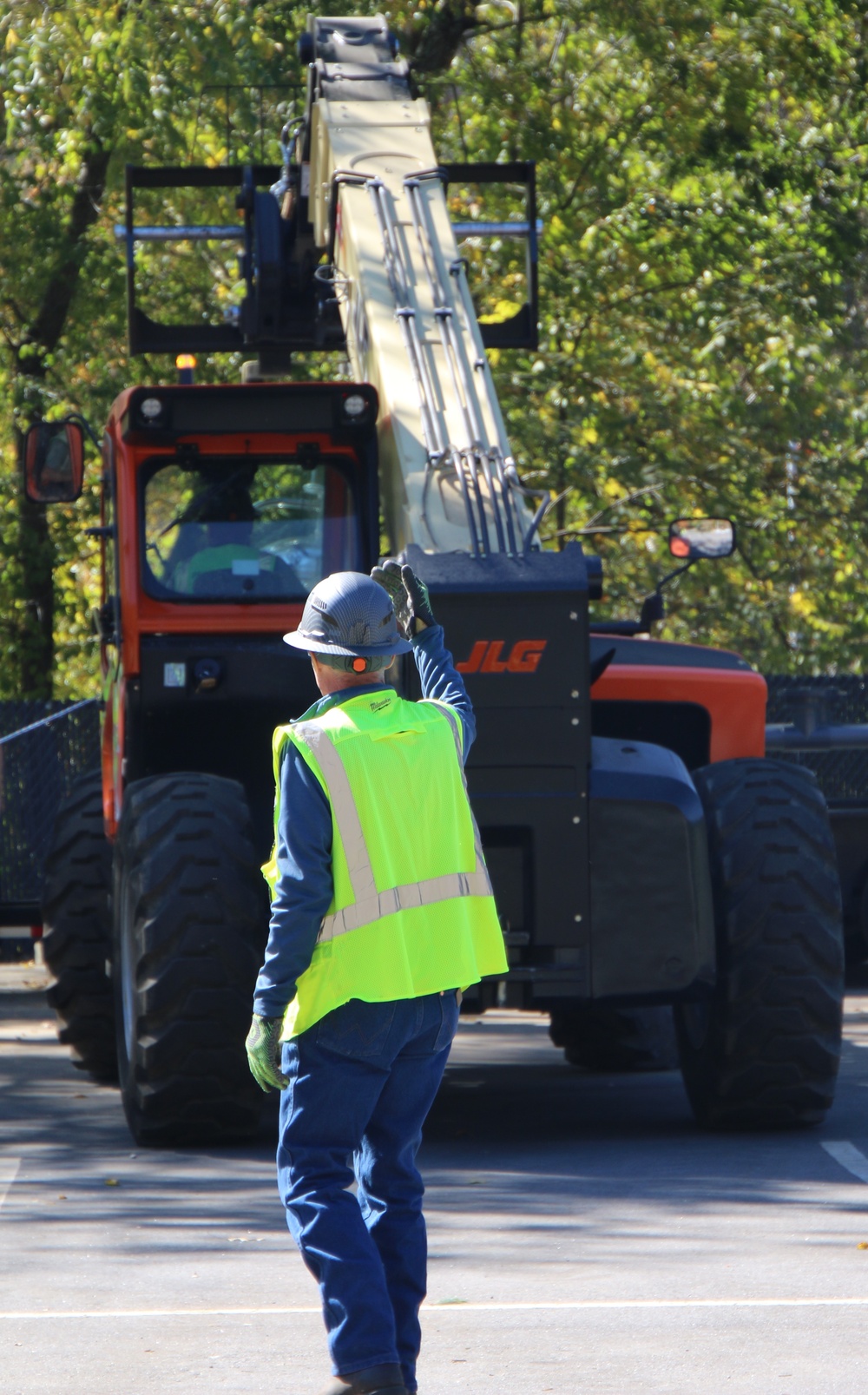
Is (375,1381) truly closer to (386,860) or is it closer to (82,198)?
(386,860)

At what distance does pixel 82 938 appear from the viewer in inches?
408

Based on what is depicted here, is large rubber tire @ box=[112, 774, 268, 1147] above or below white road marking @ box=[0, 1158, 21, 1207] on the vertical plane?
above

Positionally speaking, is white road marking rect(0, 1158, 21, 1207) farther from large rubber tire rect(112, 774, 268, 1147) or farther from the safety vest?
the safety vest

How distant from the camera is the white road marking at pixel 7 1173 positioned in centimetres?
776

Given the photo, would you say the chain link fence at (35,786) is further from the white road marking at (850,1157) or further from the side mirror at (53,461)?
the white road marking at (850,1157)

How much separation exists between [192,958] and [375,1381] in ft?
11.5

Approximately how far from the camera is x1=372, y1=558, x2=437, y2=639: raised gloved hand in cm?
556

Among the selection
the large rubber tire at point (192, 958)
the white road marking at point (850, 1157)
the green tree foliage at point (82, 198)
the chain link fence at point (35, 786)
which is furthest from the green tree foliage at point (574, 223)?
the white road marking at point (850, 1157)

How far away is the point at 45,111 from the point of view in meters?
16.1

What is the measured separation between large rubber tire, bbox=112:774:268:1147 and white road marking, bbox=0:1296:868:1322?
2023mm

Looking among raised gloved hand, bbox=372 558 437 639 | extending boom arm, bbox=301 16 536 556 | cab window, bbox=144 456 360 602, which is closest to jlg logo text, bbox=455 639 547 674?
extending boom arm, bbox=301 16 536 556

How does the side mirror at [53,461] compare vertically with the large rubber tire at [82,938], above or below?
above

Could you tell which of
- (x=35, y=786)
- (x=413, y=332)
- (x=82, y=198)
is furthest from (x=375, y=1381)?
(x=82, y=198)

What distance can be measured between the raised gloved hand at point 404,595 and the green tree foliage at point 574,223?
34.2 ft
